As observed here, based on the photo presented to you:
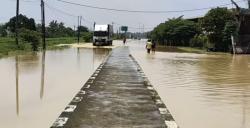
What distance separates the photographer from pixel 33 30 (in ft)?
248

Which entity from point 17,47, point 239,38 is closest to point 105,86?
point 17,47

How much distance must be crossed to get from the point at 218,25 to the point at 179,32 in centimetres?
2435

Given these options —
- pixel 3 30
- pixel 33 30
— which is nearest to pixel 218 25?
pixel 33 30

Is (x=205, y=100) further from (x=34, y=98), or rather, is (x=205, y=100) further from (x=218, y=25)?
(x=218, y=25)

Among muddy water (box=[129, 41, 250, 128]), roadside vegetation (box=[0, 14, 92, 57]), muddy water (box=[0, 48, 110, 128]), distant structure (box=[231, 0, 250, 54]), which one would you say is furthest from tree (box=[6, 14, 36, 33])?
muddy water (box=[129, 41, 250, 128])

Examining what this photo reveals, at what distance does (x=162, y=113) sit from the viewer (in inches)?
385

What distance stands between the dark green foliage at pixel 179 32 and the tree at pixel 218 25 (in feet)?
61.0

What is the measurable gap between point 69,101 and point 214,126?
4.20m

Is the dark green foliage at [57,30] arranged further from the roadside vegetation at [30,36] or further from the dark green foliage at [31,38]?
the dark green foliage at [31,38]

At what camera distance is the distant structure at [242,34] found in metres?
48.8

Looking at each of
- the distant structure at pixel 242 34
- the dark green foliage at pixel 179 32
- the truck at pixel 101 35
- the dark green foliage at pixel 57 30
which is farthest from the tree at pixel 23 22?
the distant structure at pixel 242 34

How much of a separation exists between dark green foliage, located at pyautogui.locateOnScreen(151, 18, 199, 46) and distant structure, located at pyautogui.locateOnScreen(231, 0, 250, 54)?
22.6m

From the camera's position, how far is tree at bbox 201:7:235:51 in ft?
175

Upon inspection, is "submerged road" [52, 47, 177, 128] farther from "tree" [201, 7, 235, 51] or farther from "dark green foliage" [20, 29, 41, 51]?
"tree" [201, 7, 235, 51]
